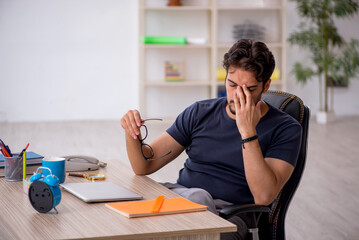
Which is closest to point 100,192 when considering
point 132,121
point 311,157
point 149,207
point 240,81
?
point 149,207

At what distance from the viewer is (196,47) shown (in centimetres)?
759

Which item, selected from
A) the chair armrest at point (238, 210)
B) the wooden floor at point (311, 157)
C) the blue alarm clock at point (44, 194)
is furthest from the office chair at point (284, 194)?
the wooden floor at point (311, 157)

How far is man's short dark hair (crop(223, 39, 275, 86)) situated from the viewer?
7.06ft

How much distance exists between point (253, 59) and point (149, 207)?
2.47 ft

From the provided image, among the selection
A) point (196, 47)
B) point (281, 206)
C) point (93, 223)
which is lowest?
point (281, 206)

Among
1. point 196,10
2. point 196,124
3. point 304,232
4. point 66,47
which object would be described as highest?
point 196,10

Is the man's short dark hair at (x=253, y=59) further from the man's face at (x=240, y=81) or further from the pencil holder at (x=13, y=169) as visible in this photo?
the pencil holder at (x=13, y=169)

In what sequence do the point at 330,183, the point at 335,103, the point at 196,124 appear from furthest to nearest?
the point at 335,103 → the point at 330,183 → the point at 196,124

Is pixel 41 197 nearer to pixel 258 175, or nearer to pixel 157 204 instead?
pixel 157 204

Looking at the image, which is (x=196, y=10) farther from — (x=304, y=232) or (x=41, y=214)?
(x=41, y=214)

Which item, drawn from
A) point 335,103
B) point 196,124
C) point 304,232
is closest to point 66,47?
point 335,103

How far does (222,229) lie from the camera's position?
5.09ft

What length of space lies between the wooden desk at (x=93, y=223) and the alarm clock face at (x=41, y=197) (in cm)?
2

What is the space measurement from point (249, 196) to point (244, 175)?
81mm
